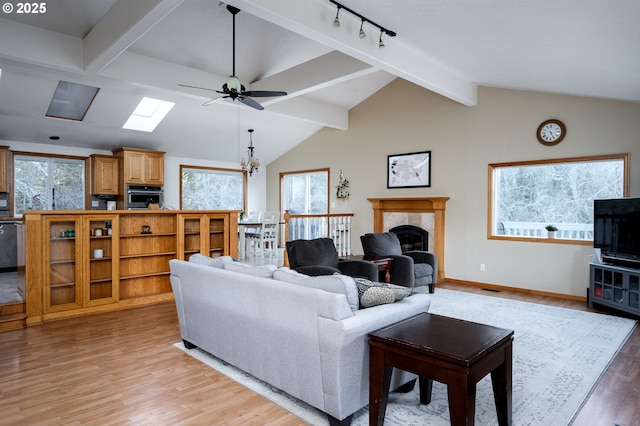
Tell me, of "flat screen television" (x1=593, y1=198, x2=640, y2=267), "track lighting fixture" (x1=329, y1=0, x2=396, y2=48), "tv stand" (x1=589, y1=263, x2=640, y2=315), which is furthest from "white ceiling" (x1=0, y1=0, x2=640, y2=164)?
"tv stand" (x1=589, y1=263, x2=640, y2=315)

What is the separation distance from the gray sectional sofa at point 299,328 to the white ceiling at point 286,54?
89.4 inches

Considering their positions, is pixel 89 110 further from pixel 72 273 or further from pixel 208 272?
pixel 208 272

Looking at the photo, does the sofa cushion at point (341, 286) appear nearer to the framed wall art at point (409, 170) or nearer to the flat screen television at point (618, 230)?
the flat screen television at point (618, 230)

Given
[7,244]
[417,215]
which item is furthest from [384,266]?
[7,244]

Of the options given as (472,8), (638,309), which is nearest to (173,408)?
(472,8)

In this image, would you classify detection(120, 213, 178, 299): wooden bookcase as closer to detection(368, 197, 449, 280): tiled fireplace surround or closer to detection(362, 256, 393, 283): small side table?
detection(362, 256, 393, 283): small side table

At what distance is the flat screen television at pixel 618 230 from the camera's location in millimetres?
4566

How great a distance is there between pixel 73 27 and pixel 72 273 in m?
2.95

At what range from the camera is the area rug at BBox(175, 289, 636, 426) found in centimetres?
241

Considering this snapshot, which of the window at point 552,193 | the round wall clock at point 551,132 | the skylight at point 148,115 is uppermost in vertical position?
the skylight at point 148,115

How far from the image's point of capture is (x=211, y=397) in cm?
263

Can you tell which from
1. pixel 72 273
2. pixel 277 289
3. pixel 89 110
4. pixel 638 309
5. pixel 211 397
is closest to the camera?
pixel 277 289

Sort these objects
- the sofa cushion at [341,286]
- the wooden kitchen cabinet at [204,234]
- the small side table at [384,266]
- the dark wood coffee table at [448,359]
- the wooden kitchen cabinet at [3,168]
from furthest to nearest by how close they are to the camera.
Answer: the wooden kitchen cabinet at [3,168] < the wooden kitchen cabinet at [204,234] < the small side table at [384,266] < the sofa cushion at [341,286] < the dark wood coffee table at [448,359]

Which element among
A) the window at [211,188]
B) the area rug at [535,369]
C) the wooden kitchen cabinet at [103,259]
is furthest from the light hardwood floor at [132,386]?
the window at [211,188]
